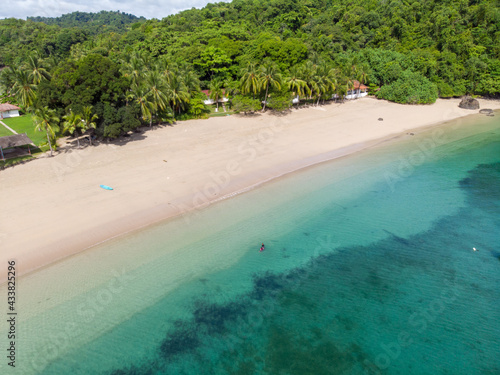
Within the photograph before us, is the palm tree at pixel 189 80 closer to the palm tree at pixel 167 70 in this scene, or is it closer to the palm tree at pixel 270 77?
the palm tree at pixel 167 70

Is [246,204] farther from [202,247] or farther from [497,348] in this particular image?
[497,348]

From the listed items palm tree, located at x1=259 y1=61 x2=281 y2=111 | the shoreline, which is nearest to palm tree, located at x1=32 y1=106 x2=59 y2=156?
the shoreline

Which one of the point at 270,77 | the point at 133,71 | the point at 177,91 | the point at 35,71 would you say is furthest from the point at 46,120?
the point at 270,77

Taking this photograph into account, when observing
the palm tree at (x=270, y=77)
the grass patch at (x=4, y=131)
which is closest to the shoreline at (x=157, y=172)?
the palm tree at (x=270, y=77)

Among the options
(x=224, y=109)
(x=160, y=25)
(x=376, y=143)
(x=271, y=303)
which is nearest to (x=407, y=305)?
(x=271, y=303)

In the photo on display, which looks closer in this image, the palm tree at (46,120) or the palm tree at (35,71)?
the palm tree at (46,120)

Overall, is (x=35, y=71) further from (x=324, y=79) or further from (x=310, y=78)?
(x=324, y=79)

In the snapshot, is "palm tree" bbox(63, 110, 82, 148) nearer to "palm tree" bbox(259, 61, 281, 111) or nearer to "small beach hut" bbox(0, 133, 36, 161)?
"small beach hut" bbox(0, 133, 36, 161)
